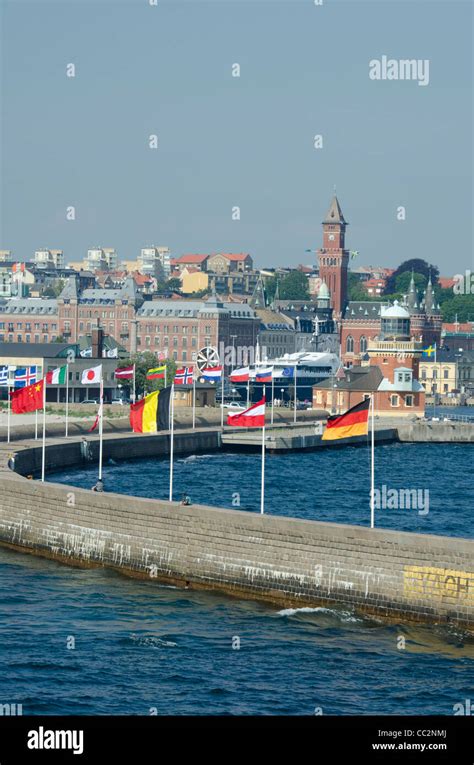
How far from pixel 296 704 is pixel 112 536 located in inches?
668

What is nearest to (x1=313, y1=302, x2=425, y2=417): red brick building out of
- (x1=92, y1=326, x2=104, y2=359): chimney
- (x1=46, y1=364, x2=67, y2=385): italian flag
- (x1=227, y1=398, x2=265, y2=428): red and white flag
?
(x1=92, y1=326, x2=104, y2=359): chimney

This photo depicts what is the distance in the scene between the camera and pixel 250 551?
46.7 metres

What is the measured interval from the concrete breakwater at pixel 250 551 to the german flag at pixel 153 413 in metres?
3.25

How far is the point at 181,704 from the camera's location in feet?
116

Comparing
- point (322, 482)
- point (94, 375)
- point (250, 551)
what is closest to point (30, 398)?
point (94, 375)

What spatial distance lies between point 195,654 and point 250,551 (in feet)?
23.9

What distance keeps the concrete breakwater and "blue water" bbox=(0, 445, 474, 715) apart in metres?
0.64

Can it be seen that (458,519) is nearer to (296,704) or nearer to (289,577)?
(289,577)

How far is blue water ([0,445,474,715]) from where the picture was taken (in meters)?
35.8

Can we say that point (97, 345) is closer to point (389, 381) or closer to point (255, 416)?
point (389, 381)

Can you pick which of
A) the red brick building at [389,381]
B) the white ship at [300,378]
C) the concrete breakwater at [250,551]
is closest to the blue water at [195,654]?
the concrete breakwater at [250,551]

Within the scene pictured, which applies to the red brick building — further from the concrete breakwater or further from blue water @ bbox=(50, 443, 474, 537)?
the concrete breakwater
